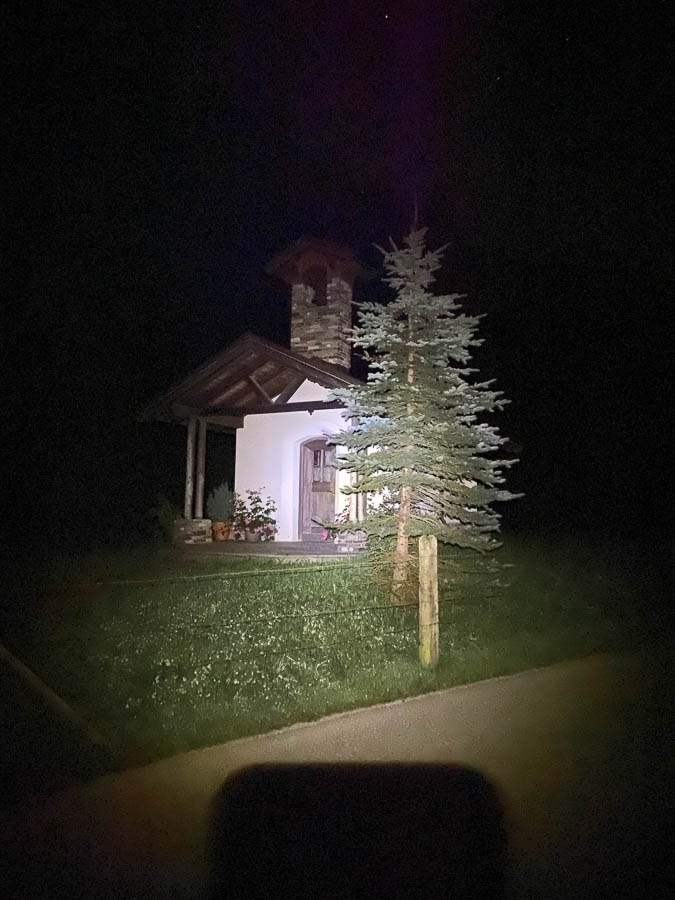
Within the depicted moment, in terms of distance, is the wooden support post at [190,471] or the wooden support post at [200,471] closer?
the wooden support post at [190,471]

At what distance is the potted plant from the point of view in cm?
1412

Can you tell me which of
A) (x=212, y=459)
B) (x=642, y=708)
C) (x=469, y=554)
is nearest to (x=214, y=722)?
(x=642, y=708)

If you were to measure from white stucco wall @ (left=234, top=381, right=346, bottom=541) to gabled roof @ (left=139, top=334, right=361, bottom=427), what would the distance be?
0.97 ft

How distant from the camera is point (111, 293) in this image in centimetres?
2570

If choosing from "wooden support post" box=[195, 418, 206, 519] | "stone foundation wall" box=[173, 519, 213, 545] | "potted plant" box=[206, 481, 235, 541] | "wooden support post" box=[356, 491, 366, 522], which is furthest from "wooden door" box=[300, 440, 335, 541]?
"wooden support post" box=[195, 418, 206, 519]

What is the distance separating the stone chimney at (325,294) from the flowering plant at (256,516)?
3336mm

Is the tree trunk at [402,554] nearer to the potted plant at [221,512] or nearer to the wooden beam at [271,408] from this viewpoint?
the wooden beam at [271,408]

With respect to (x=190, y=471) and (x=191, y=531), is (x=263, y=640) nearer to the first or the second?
(x=191, y=531)

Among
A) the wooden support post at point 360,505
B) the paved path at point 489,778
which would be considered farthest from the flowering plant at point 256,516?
the paved path at point 489,778

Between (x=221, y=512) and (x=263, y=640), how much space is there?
8.00m

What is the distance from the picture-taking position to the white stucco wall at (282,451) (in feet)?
44.8

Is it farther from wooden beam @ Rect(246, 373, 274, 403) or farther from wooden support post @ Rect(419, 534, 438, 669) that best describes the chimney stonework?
wooden support post @ Rect(419, 534, 438, 669)

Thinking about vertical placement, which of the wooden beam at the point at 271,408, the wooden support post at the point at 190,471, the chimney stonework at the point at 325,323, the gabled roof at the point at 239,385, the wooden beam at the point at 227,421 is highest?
the chimney stonework at the point at 325,323

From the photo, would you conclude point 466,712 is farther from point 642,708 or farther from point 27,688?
point 27,688
